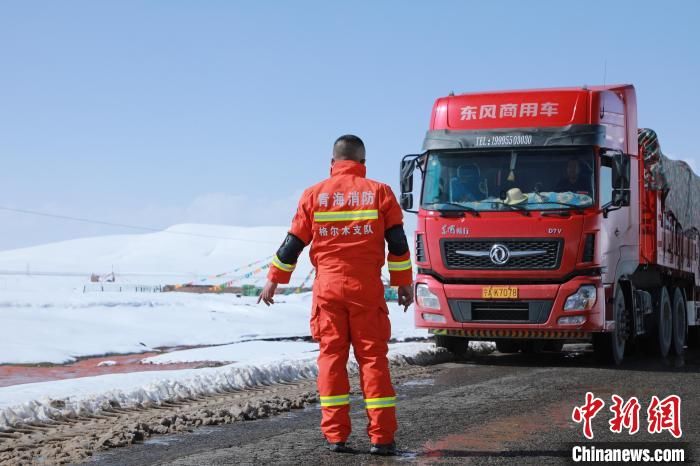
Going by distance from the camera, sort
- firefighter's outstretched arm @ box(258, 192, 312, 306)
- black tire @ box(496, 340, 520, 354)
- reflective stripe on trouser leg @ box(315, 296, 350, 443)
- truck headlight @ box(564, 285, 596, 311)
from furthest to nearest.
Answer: black tire @ box(496, 340, 520, 354) < truck headlight @ box(564, 285, 596, 311) < firefighter's outstretched arm @ box(258, 192, 312, 306) < reflective stripe on trouser leg @ box(315, 296, 350, 443)

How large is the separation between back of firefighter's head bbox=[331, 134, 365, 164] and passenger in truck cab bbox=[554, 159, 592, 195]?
642 centimetres

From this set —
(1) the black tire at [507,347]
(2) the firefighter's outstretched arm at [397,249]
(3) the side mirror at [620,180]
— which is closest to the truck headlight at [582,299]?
(3) the side mirror at [620,180]

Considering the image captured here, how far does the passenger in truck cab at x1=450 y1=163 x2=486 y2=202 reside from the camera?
41.5 ft

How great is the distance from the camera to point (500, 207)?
12.5 m

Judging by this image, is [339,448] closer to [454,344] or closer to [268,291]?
[268,291]

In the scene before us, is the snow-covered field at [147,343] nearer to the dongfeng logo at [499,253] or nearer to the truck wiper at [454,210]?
the dongfeng logo at [499,253]

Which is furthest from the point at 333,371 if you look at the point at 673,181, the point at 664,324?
the point at 673,181

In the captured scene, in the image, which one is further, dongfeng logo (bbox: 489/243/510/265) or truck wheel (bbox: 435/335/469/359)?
truck wheel (bbox: 435/335/469/359)

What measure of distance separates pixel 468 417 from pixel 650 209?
7223mm

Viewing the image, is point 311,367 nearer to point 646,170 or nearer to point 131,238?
point 646,170

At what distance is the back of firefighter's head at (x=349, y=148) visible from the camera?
651 cm

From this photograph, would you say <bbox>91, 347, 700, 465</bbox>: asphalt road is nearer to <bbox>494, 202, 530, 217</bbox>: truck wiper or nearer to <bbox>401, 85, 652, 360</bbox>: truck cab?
<bbox>401, 85, 652, 360</bbox>: truck cab

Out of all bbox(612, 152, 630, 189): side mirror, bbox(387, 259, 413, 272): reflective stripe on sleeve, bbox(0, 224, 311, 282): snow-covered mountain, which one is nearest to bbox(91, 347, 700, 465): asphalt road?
bbox(387, 259, 413, 272): reflective stripe on sleeve

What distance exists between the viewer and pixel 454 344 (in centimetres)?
1458
